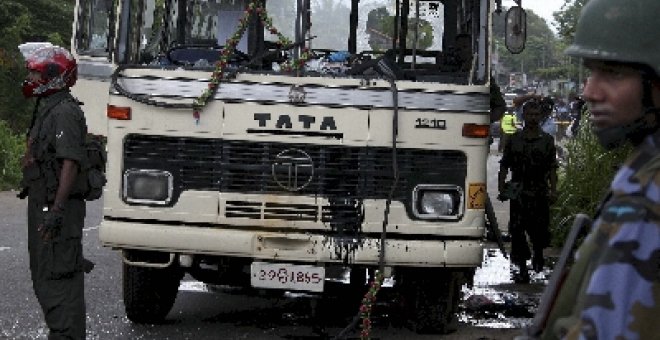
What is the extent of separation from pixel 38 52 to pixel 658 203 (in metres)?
4.77

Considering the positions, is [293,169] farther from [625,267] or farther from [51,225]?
[625,267]

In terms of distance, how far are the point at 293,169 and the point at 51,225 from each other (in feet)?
5.80

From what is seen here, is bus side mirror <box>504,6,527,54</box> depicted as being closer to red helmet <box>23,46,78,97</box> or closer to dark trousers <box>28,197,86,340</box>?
red helmet <box>23,46,78,97</box>

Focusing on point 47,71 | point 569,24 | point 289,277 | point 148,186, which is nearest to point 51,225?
point 47,71

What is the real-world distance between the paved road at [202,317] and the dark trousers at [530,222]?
0.46 metres

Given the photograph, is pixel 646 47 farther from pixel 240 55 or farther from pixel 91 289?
pixel 91 289

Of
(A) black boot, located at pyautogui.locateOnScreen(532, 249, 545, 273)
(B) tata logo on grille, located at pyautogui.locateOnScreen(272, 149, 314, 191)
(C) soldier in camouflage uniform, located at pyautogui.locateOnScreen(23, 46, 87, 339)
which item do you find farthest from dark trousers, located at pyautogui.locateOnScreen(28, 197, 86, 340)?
(A) black boot, located at pyautogui.locateOnScreen(532, 249, 545, 273)

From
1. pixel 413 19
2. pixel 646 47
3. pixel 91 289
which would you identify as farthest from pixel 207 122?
pixel 646 47

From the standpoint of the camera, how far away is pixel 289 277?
7.19 m

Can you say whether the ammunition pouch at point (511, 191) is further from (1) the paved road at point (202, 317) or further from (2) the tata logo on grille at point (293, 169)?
(2) the tata logo on grille at point (293, 169)

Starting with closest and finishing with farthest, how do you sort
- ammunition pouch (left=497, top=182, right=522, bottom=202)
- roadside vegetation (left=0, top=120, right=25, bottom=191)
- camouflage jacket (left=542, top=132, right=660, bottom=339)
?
camouflage jacket (left=542, top=132, right=660, bottom=339) → ammunition pouch (left=497, top=182, right=522, bottom=202) → roadside vegetation (left=0, top=120, right=25, bottom=191)

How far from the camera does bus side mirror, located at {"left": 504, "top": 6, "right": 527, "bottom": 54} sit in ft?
25.5

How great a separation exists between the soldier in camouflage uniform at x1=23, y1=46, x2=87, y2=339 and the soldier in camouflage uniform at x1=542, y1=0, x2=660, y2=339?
4.29 metres

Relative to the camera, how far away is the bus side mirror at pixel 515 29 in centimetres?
776
